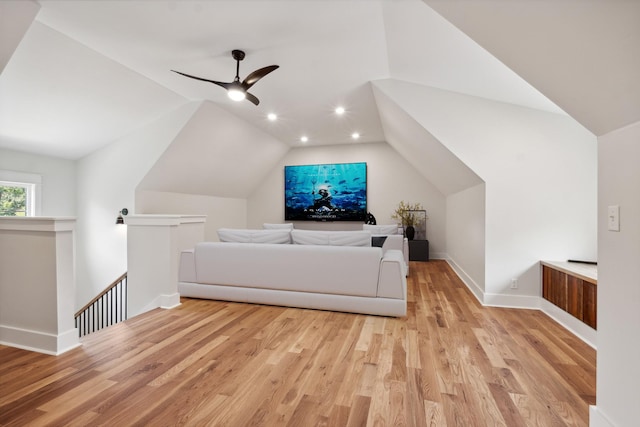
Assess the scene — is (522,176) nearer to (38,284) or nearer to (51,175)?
(38,284)

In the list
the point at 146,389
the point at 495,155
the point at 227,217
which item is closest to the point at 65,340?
the point at 146,389

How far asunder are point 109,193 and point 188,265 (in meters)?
2.68

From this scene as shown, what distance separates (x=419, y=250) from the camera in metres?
6.55

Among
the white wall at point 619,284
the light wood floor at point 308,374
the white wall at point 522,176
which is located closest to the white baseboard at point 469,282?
the white wall at point 522,176

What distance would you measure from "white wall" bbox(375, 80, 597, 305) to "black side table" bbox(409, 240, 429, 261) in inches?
122

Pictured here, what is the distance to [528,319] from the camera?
2.99 metres

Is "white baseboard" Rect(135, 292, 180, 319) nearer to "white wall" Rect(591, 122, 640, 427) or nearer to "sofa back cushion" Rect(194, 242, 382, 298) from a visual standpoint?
"sofa back cushion" Rect(194, 242, 382, 298)

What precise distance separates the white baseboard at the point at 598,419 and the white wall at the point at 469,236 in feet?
7.19

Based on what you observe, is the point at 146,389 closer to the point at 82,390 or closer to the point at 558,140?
the point at 82,390

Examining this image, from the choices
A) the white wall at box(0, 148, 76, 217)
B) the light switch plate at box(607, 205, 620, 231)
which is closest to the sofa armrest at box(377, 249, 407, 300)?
the light switch plate at box(607, 205, 620, 231)

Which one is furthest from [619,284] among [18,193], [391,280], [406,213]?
[18,193]

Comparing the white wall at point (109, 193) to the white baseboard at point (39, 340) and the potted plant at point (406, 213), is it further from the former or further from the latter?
the potted plant at point (406, 213)

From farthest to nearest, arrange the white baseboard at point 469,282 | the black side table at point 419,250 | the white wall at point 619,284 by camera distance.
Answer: the black side table at point 419,250, the white baseboard at point 469,282, the white wall at point 619,284

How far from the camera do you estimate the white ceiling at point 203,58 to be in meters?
2.42
